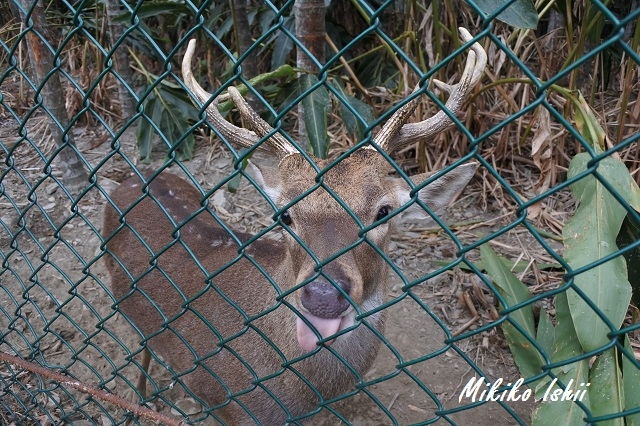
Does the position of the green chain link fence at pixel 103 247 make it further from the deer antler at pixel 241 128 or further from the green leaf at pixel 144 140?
the deer antler at pixel 241 128

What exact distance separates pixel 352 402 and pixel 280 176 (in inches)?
62.1

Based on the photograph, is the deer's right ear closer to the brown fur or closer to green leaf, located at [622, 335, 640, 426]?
the brown fur

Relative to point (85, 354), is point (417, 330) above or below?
below

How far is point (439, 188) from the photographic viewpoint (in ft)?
7.99

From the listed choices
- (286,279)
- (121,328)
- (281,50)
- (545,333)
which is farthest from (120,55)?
(545,333)

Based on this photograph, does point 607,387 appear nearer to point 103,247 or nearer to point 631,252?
point 631,252

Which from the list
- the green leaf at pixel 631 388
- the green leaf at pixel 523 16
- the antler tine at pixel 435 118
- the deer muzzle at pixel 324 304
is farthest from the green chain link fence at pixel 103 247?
the green leaf at pixel 523 16

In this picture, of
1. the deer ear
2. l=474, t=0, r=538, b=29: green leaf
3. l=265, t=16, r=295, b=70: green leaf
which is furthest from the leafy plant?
l=265, t=16, r=295, b=70: green leaf

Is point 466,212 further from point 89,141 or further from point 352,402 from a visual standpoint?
point 89,141

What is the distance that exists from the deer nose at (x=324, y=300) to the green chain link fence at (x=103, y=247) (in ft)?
0.43

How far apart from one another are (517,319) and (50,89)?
3945mm

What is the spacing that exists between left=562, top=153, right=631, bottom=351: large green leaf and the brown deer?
0.48 meters

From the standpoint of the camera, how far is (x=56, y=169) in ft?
18.1

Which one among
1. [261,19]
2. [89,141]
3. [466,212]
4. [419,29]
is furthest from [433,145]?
[89,141]
